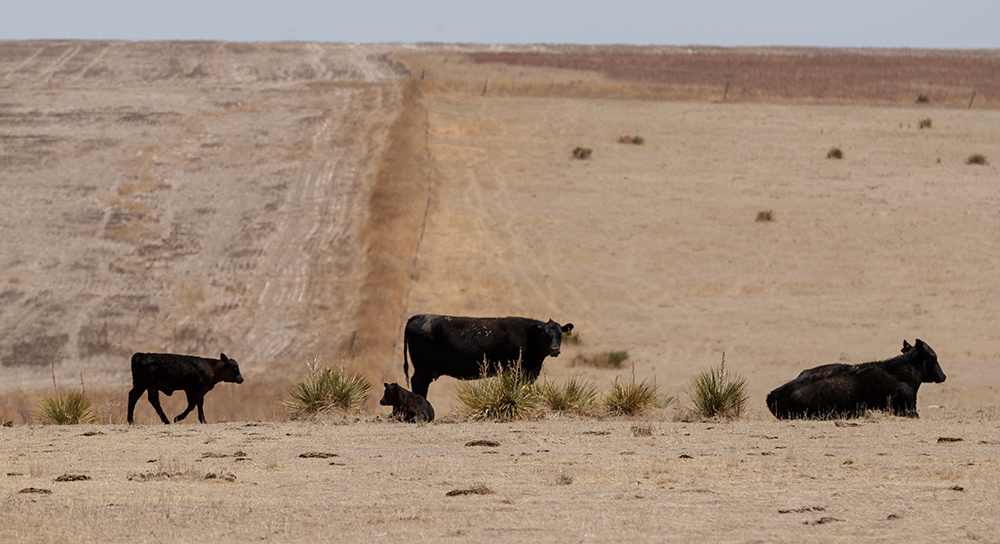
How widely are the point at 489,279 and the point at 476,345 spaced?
1428 centimetres

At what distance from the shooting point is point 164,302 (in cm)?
3094

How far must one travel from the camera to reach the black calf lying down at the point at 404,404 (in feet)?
52.0

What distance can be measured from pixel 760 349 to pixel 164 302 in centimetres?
1604

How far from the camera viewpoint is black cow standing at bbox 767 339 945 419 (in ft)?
51.0

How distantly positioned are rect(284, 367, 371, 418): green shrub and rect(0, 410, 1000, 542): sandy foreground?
175 centimetres

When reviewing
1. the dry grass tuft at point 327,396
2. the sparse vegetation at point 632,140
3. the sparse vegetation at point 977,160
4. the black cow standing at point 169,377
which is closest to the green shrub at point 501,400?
the dry grass tuft at point 327,396

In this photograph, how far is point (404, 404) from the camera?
52.4 feet

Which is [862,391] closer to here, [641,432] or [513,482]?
[641,432]

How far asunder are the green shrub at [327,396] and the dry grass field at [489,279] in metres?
0.41

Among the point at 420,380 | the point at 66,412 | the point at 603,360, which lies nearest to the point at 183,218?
the point at 603,360

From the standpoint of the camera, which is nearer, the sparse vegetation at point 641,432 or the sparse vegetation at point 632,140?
the sparse vegetation at point 641,432

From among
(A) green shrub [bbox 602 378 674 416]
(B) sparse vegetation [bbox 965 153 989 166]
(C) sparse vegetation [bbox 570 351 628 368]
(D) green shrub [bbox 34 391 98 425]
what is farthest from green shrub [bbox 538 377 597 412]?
(B) sparse vegetation [bbox 965 153 989 166]

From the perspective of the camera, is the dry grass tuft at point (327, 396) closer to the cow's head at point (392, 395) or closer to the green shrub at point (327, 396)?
the green shrub at point (327, 396)

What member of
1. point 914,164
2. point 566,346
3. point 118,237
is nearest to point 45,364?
point 118,237
